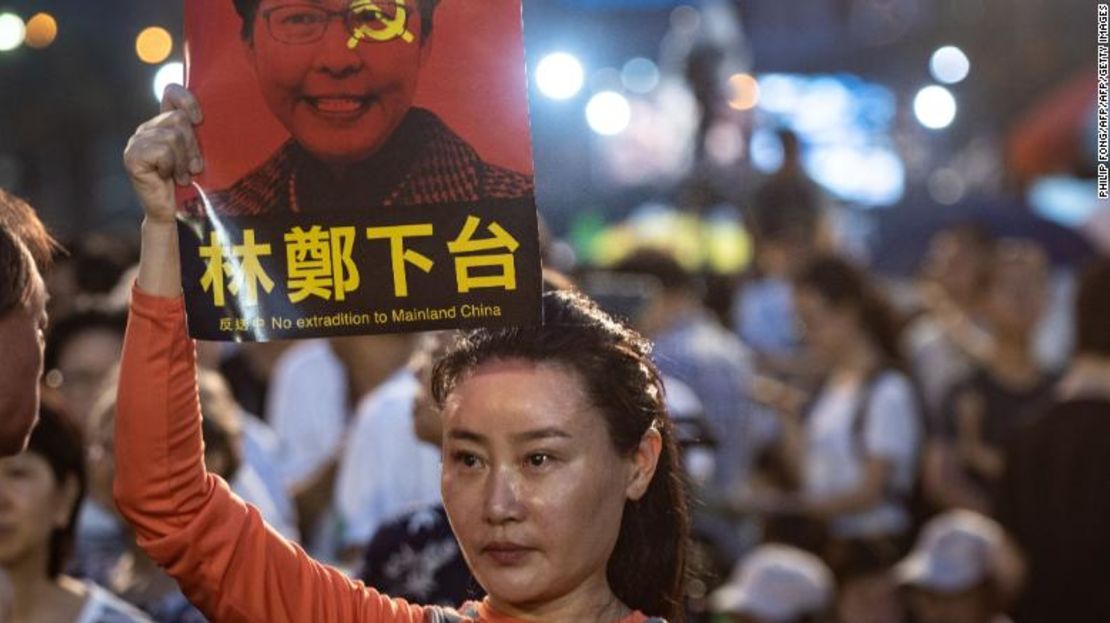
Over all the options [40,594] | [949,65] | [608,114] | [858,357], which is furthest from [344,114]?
[608,114]

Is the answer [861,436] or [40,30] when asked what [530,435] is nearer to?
[861,436]

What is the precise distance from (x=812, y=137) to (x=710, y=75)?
11909 millimetres

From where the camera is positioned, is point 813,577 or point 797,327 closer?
A: point 813,577

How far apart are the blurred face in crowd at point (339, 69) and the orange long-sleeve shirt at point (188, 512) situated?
362 mm

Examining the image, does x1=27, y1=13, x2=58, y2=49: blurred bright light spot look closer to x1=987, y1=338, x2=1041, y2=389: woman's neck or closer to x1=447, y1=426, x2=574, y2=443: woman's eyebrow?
x1=987, y1=338, x2=1041, y2=389: woman's neck

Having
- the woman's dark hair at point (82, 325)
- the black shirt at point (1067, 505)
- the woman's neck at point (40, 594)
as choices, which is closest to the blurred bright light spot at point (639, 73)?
the black shirt at point (1067, 505)

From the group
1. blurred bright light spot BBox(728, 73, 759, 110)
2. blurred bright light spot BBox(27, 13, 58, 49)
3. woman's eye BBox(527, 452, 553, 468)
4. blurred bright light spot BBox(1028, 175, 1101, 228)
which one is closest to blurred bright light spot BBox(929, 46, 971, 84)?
blurred bright light spot BBox(1028, 175, 1101, 228)

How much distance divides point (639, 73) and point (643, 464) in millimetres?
33782

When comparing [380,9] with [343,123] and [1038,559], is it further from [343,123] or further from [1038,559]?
[1038,559]

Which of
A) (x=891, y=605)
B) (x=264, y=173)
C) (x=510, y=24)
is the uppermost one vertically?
(x=510, y=24)

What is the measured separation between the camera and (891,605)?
7.79 meters

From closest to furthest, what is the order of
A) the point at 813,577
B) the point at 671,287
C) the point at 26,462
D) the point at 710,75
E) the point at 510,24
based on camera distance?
the point at 510,24 < the point at 26,462 < the point at 813,577 < the point at 671,287 < the point at 710,75

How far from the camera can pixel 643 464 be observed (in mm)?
3506

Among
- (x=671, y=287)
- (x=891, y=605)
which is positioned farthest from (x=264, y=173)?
(x=671, y=287)
